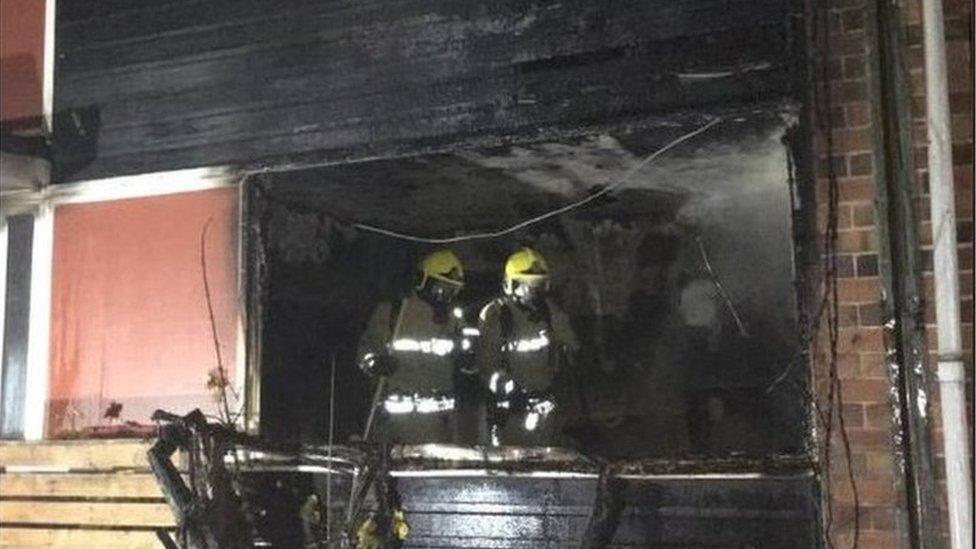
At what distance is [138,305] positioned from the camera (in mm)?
6953

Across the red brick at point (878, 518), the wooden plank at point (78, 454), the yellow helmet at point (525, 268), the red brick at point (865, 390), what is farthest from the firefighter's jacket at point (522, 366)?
the red brick at point (878, 518)

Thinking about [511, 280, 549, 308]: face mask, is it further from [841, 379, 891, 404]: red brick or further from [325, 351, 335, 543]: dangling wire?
[841, 379, 891, 404]: red brick

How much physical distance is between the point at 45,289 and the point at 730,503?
195 inches

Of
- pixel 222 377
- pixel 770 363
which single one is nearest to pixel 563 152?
pixel 222 377

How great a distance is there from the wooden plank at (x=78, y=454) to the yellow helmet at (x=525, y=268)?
2.98 m

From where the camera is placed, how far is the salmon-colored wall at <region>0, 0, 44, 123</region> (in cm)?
747

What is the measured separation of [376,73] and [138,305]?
92.3 inches

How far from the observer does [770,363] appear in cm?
873

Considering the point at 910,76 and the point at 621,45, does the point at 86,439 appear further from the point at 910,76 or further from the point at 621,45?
the point at 910,76

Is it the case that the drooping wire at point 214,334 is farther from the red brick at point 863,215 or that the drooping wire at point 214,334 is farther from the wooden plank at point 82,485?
the red brick at point 863,215

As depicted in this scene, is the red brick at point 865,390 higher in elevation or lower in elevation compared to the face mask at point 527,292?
lower

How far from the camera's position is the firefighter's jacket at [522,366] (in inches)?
305

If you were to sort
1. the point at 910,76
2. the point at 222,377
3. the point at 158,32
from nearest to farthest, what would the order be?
the point at 910,76, the point at 222,377, the point at 158,32

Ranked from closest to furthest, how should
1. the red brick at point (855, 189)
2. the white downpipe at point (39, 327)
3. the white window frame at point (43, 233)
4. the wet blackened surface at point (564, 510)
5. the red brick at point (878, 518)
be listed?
the red brick at point (878, 518), the red brick at point (855, 189), the wet blackened surface at point (564, 510), the white window frame at point (43, 233), the white downpipe at point (39, 327)
